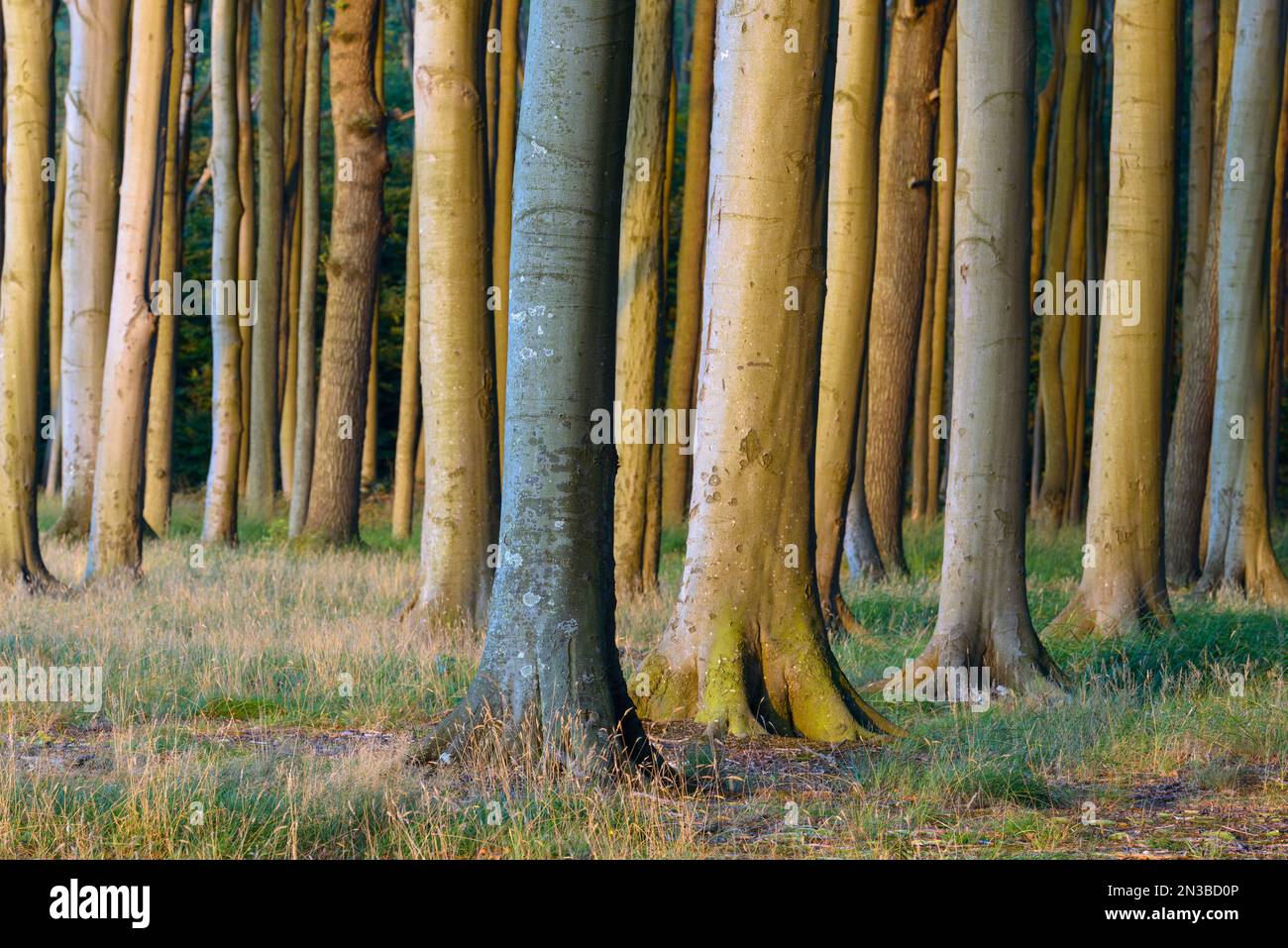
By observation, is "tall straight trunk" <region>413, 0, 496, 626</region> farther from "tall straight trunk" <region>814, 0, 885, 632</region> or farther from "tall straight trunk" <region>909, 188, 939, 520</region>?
"tall straight trunk" <region>909, 188, 939, 520</region>

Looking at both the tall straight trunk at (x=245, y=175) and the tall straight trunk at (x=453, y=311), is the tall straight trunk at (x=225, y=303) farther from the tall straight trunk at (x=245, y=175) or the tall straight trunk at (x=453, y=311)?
the tall straight trunk at (x=453, y=311)

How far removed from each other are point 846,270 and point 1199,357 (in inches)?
232

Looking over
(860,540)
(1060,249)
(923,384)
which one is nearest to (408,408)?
(860,540)

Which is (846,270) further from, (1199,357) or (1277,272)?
(1277,272)

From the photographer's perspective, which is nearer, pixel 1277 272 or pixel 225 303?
pixel 1277 272

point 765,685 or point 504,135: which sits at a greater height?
Result: point 504,135

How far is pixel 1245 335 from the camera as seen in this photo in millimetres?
13078

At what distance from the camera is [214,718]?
7.39 metres

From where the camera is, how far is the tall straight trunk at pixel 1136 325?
10109 millimetres

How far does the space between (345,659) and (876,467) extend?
802 cm

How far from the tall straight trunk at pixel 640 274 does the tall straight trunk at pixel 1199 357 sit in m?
6.33

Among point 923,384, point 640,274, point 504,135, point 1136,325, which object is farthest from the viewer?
point 923,384
